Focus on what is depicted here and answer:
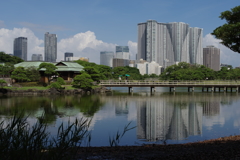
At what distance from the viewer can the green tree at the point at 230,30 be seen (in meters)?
15.7

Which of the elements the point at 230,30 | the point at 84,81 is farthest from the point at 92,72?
the point at 230,30

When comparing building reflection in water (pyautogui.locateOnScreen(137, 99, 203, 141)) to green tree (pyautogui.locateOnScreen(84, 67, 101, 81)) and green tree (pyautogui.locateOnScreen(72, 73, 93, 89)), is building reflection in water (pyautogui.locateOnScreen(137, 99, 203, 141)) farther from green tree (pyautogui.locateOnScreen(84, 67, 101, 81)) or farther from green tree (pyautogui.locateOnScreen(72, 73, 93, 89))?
green tree (pyautogui.locateOnScreen(84, 67, 101, 81))

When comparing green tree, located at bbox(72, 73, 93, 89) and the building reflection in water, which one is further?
green tree, located at bbox(72, 73, 93, 89)

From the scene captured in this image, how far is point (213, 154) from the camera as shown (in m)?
7.93

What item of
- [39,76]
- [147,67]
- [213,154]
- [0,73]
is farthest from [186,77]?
[147,67]

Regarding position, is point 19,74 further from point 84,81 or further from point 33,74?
point 84,81

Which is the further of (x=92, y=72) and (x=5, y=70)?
(x=92, y=72)

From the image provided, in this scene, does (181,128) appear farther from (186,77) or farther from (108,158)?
(186,77)

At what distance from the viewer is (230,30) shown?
1572cm

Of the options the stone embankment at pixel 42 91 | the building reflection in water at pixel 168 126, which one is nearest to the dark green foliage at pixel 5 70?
the stone embankment at pixel 42 91

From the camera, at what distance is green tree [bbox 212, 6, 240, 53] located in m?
15.7

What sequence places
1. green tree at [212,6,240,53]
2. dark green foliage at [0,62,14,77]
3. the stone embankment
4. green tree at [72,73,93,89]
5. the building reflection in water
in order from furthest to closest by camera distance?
1. dark green foliage at [0,62,14,77]
2. green tree at [72,73,93,89]
3. the stone embankment
4. green tree at [212,6,240,53]
5. the building reflection in water

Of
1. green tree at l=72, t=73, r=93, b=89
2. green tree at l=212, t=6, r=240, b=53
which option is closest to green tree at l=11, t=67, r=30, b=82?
green tree at l=72, t=73, r=93, b=89

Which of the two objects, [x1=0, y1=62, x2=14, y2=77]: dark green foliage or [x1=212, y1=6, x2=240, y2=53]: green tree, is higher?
[x1=212, y1=6, x2=240, y2=53]: green tree
